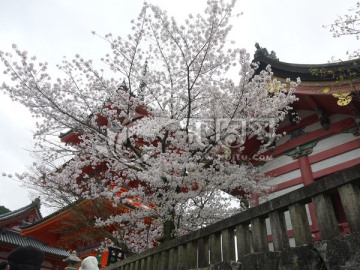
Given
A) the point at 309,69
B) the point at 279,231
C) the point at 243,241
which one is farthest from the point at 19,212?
the point at 279,231

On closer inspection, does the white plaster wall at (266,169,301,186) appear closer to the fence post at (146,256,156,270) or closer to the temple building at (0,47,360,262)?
the temple building at (0,47,360,262)

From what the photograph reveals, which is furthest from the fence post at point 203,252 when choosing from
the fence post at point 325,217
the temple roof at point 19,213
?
the temple roof at point 19,213

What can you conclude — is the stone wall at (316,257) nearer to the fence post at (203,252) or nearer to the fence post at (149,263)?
the fence post at (203,252)

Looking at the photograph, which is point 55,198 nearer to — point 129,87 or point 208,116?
point 129,87

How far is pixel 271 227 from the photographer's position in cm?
340

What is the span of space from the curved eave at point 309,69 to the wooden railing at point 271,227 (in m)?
4.52

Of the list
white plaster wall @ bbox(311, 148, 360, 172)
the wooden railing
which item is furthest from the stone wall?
white plaster wall @ bbox(311, 148, 360, 172)

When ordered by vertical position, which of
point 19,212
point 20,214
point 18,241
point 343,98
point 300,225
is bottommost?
point 300,225

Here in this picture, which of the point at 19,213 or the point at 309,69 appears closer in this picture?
the point at 309,69

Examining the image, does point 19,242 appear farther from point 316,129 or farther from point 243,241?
point 243,241

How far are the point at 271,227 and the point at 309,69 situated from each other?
5.69m

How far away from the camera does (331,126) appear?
784 centimetres

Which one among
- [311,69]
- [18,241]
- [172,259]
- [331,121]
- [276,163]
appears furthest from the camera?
[18,241]

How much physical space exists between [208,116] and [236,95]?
995mm
